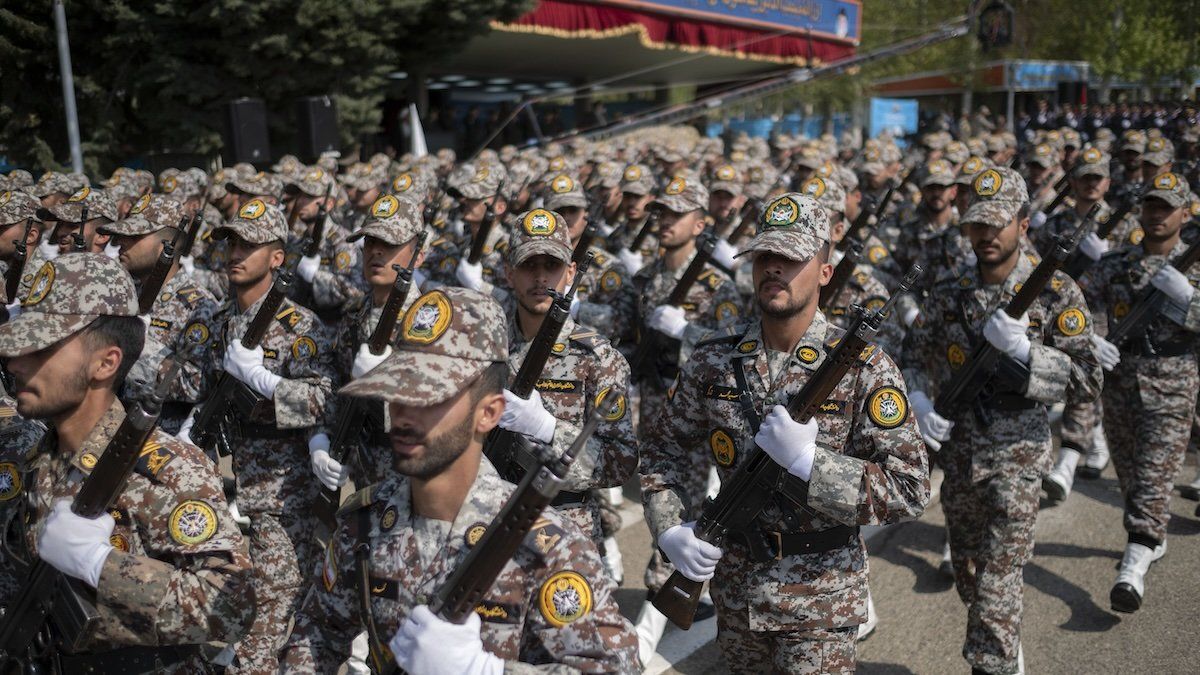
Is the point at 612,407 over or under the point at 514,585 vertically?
under

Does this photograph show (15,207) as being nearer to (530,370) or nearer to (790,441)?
(530,370)

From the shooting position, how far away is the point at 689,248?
21.6 feet

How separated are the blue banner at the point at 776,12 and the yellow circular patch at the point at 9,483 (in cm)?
2250

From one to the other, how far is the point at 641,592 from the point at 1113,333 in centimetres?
322

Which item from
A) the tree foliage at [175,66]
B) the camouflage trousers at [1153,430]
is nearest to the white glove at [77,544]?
the camouflage trousers at [1153,430]

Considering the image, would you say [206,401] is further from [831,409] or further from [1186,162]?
[1186,162]

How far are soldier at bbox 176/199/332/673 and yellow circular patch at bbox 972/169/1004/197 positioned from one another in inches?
133

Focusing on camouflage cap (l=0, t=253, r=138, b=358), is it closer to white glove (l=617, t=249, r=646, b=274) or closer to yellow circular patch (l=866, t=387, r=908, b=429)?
yellow circular patch (l=866, t=387, r=908, b=429)

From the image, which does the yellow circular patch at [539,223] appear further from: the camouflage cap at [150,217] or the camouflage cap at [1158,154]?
the camouflage cap at [1158,154]

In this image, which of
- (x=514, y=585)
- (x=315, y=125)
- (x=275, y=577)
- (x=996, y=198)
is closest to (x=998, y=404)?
(x=996, y=198)

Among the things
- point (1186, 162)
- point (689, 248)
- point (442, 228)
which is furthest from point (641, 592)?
point (1186, 162)

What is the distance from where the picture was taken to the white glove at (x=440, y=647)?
221cm

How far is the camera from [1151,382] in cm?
598

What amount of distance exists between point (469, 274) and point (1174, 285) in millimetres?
4678
